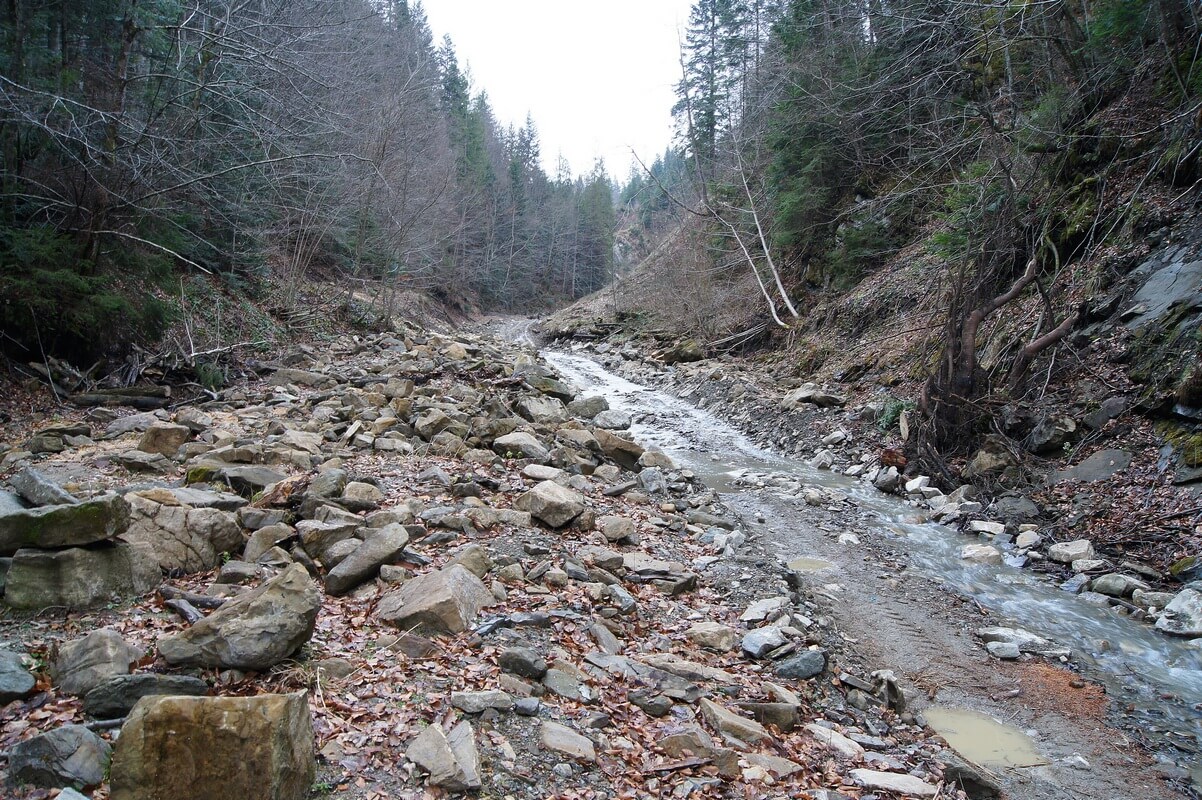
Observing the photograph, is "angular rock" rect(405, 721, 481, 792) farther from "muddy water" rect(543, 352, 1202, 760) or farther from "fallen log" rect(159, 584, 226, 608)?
"muddy water" rect(543, 352, 1202, 760)

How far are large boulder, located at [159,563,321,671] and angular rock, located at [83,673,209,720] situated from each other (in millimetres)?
202

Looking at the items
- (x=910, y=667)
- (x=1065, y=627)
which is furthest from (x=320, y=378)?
(x=1065, y=627)

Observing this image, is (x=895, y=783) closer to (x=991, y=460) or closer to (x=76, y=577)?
(x=76, y=577)

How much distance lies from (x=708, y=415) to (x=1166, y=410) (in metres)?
8.03

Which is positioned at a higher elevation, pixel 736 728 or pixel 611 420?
pixel 611 420

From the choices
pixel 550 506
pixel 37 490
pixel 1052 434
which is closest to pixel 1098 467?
pixel 1052 434

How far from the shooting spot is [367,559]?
171 inches

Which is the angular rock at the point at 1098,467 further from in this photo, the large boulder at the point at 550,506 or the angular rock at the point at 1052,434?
the large boulder at the point at 550,506

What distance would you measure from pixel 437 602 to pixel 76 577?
1825mm

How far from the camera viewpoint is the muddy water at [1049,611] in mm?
4328

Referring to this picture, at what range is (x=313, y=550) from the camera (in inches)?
177

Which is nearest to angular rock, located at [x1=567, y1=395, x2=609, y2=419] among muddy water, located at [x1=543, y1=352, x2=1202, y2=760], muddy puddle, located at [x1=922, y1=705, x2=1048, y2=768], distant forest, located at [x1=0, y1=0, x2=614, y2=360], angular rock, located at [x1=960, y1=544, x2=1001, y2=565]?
muddy water, located at [x1=543, y1=352, x2=1202, y2=760]

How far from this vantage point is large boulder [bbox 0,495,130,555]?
3.26 meters

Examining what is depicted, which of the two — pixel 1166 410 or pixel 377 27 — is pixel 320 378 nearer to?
pixel 1166 410
